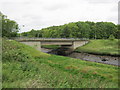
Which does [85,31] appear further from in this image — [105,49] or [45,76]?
[45,76]

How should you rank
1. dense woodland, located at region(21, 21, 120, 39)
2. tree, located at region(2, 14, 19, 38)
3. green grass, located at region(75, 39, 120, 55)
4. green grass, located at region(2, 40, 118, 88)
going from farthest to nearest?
dense woodland, located at region(21, 21, 120, 39)
tree, located at region(2, 14, 19, 38)
green grass, located at region(75, 39, 120, 55)
green grass, located at region(2, 40, 118, 88)

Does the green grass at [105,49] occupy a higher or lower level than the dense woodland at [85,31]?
lower

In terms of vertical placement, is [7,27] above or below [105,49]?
above

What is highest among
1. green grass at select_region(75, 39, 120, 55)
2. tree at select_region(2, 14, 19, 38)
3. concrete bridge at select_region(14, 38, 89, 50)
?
tree at select_region(2, 14, 19, 38)

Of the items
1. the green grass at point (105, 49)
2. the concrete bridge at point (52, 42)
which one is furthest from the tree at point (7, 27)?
the green grass at point (105, 49)

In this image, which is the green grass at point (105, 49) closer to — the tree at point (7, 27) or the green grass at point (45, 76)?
the green grass at point (45, 76)

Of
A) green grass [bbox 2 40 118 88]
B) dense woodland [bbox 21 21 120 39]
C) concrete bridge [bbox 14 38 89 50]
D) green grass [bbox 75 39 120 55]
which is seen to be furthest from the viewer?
dense woodland [bbox 21 21 120 39]

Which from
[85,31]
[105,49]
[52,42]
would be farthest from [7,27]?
[85,31]

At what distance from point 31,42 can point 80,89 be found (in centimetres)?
4148

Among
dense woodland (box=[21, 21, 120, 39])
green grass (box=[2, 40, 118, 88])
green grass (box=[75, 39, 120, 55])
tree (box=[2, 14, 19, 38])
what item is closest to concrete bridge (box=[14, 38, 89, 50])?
green grass (box=[75, 39, 120, 55])

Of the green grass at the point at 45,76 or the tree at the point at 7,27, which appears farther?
the tree at the point at 7,27

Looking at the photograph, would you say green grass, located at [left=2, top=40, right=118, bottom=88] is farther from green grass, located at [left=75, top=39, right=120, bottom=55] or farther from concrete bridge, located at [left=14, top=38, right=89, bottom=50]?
green grass, located at [left=75, top=39, right=120, bottom=55]

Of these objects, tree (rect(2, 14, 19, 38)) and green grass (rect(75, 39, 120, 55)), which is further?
tree (rect(2, 14, 19, 38))

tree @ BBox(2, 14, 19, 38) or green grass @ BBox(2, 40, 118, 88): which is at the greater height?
tree @ BBox(2, 14, 19, 38)
